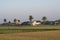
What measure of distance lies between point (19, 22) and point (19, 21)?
0.93 meters

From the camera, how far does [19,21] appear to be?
89.5 metres

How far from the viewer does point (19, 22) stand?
88.7 meters
